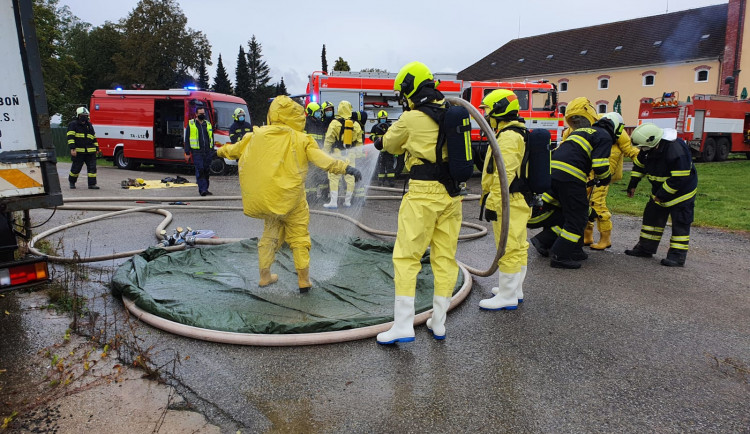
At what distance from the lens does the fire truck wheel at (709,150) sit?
2212cm

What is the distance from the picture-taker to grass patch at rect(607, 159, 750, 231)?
8781 millimetres

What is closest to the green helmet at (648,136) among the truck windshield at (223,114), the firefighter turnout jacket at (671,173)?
the firefighter turnout jacket at (671,173)

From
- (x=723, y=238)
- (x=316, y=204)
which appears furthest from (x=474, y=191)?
(x=723, y=238)

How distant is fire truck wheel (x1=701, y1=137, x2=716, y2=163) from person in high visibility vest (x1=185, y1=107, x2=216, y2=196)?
2114 cm

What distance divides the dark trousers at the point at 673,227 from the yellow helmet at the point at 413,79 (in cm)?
416

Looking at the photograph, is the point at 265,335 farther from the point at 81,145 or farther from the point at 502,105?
the point at 81,145

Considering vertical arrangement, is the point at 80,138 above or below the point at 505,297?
above

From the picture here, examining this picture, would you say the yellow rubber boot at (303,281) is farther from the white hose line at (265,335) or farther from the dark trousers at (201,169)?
the dark trousers at (201,169)

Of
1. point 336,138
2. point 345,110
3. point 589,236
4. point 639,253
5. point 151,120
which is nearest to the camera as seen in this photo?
point 639,253

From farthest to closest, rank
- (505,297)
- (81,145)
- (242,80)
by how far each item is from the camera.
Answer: (242,80)
(81,145)
(505,297)

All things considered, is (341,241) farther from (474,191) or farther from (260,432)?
(474,191)

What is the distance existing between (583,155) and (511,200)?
70.2 inches

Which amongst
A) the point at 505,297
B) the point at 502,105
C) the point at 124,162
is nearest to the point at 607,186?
the point at 502,105

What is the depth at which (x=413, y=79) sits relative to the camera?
358 centimetres
